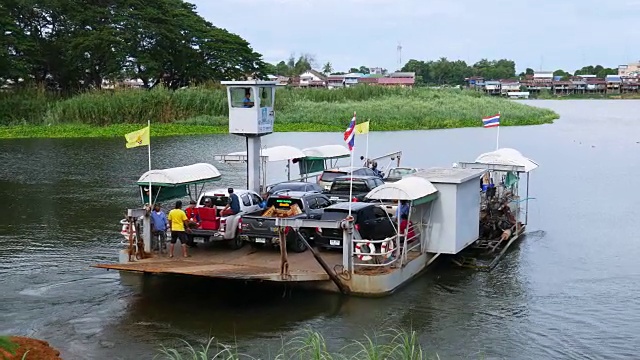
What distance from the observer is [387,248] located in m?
17.2

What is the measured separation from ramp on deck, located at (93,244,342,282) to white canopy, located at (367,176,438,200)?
1.88m

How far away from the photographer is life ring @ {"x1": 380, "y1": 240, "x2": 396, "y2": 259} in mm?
16672

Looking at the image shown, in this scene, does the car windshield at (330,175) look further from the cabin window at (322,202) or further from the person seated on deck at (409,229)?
the person seated on deck at (409,229)

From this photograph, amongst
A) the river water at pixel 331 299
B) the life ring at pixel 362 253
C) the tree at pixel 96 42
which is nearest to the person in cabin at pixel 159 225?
the river water at pixel 331 299

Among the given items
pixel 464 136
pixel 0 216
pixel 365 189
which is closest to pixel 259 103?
pixel 365 189

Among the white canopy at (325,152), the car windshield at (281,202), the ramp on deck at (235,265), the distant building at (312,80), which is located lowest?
the ramp on deck at (235,265)

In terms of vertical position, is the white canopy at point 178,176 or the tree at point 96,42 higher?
the tree at point 96,42

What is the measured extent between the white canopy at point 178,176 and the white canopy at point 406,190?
5.37 meters

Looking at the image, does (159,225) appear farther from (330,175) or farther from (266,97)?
(330,175)

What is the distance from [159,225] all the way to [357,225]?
4858 mm

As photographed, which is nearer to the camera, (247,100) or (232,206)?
(232,206)

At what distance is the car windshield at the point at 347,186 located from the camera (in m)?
23.3

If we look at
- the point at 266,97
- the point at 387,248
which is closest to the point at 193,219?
the point at 387,248

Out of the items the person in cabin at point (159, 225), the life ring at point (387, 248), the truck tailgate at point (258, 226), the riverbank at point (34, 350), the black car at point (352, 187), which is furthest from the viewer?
the black car at point (352, 187)
